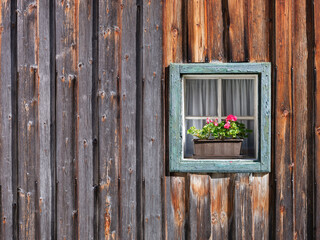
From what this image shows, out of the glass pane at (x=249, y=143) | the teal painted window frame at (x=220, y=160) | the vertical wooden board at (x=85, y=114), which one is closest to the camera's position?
the teal painted window frame at (x=220, y=160)

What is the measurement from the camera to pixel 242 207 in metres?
3.22

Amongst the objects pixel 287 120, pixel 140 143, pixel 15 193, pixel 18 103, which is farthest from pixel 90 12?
pixel 287 120

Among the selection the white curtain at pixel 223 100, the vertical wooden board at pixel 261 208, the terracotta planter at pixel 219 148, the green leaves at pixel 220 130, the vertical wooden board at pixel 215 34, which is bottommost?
the vertical wooden board at pixel 261 208

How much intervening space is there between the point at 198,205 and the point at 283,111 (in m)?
1.25

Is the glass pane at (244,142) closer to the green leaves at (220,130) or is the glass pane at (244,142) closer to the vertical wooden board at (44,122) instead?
the green leaves at (220,130)

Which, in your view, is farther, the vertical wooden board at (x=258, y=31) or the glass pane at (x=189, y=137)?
the glass pane at (x=189, y=137)

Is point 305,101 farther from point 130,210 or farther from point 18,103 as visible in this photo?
point 18,103

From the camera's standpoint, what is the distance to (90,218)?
10.8 ft

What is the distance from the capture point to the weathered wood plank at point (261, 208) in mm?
3213

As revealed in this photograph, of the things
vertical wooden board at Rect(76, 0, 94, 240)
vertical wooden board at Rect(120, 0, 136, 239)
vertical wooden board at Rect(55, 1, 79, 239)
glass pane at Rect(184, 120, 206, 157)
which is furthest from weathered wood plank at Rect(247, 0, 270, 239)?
vertical wooden board at Rect(55, 1, 79, 239)

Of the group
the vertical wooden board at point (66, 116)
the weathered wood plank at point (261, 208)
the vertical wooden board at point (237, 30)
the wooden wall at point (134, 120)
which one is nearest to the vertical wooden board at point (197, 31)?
the wooden wall at point (134, 120)

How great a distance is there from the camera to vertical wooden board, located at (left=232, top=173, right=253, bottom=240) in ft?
10.5

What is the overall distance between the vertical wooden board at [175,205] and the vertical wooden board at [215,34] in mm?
1282

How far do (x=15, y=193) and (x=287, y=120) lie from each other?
112 inches
